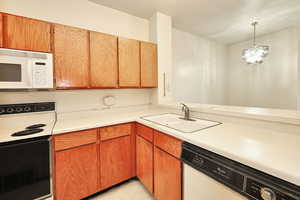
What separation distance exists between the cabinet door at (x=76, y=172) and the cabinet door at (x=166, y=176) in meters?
0.69

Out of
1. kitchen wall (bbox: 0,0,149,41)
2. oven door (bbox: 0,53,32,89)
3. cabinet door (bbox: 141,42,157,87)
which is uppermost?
kitchen wall (bbox: 0,0,149,41)

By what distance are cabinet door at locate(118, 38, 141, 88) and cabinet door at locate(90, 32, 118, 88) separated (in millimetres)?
76

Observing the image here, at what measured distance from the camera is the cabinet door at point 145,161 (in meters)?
1.43

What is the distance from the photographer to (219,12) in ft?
7.75

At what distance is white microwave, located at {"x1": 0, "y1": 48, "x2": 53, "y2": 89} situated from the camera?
3.86ft

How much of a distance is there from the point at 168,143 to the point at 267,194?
0.69 meters

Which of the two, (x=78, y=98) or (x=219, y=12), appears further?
(x=219, y=12)

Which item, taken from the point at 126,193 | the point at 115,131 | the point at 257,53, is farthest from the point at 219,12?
the point at 126,193

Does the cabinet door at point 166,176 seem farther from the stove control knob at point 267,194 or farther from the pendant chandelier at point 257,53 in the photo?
the pendant chandelier at point 257,53

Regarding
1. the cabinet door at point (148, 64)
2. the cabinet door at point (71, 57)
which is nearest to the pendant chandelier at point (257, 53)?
the cabinet door at point (148, 64)

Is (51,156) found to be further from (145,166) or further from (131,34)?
(131,34)

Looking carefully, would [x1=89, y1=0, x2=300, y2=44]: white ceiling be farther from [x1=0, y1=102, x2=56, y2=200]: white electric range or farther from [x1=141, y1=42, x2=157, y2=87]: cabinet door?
[x1=0, y1=102, x2=56, y2=200]: white electric range

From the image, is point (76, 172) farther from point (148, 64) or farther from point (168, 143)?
point (148, 64)

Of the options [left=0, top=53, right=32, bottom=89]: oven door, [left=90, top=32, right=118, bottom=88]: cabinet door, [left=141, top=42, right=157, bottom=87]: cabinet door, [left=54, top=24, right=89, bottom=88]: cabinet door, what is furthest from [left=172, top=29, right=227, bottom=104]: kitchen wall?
[left=0, top=53, right=32, bottom=89]: oven door
